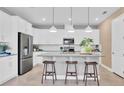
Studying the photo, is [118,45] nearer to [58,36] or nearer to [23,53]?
[23,53]

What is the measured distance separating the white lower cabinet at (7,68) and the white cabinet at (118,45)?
4.08 meters

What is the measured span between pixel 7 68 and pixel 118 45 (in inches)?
172

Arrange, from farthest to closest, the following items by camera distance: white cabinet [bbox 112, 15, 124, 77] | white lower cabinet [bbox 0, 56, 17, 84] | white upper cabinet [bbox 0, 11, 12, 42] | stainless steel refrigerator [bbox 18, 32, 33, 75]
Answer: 1. stainless steel refrigerator [bbox 18, 32, 33, 75]
2. white cabinet [bbox 112, 15, 124, 77]
3. white upper cabinet [bbox 0, 11, 12, 42]
4. white lower cabinet [bbox 0, 56, 17, 84]

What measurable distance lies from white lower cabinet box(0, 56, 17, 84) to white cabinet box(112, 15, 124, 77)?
13.4 ft

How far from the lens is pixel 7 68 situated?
18.1 ft

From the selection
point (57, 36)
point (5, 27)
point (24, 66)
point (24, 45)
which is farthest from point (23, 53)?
point (57, 36)

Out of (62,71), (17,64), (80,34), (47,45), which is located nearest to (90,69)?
(62,71)

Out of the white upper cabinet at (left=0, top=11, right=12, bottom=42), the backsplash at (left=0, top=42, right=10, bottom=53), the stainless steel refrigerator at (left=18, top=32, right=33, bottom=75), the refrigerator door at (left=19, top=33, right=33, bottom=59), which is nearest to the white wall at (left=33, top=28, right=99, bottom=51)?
the refrigerator door at (left=19, top=33, right=33, bottom=59)

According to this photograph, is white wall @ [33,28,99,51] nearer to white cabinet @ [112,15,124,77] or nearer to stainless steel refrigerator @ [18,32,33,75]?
stainless steel refrigerator @ [18,32,33,75]

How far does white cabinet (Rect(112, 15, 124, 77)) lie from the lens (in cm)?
611
